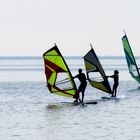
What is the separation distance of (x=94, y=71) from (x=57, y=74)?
464cm

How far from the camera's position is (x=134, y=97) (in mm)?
46156

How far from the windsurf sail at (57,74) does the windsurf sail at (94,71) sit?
3.50 metres

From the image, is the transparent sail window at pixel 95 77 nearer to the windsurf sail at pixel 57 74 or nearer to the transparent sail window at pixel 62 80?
the windsurf sail at pixel 57 74

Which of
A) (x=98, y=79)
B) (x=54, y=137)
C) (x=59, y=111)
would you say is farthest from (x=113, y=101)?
(x=54, y=137)

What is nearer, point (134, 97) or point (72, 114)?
point (72, 114)

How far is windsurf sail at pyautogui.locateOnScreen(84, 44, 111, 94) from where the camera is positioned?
43156 millimetres

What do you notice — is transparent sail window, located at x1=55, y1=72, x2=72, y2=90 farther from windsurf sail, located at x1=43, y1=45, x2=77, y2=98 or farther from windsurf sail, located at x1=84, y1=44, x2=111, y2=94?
windsurf sail, located at x1=84, y1=44, x2=111, y2=94

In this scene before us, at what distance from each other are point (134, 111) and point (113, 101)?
6.56 metres

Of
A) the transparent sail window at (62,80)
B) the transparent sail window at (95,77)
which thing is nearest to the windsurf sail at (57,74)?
the transparent sail window at (62,80)

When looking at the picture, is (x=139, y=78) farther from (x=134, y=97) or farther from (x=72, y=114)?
(x=72, y=114)

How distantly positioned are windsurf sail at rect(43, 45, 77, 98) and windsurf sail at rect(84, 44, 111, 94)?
3497mm

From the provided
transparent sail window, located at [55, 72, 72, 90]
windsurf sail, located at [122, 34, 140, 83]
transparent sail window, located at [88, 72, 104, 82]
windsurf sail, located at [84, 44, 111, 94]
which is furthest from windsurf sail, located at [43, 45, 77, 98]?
windsurf sail, located at [122, 34, 140, 83]

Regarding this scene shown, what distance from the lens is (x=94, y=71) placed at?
4356 cm

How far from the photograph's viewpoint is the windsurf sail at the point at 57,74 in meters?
38.8
